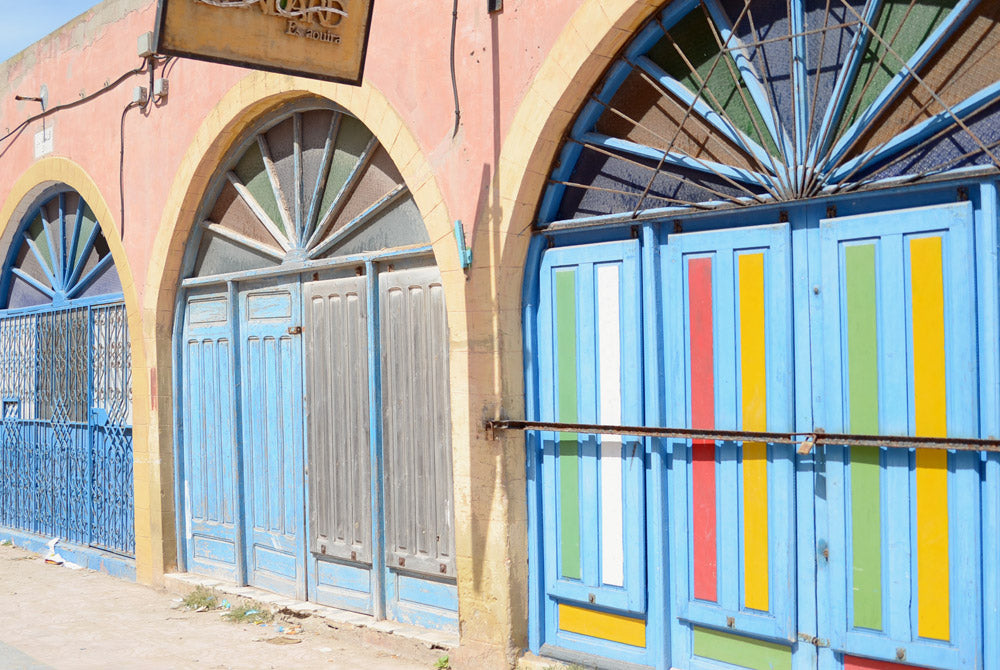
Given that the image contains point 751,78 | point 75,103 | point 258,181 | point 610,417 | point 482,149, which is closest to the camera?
point 751,78

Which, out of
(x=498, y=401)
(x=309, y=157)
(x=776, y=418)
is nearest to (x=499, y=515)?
(x=498, y=401)

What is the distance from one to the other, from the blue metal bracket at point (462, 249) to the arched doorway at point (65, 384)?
450 cm

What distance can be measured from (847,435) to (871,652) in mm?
901

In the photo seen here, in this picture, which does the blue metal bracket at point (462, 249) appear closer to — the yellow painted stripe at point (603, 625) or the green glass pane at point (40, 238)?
the yellow painted stripe at point (603, 625)

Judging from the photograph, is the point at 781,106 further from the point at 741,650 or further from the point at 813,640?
the point at 741,650

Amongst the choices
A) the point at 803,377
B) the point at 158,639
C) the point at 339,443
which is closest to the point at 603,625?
the point at 803,377

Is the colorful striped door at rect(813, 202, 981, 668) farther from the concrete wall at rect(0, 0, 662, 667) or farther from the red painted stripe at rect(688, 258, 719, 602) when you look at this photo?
the concrete wall at rect(0, 0, 662, 667)

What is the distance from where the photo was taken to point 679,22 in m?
5.02

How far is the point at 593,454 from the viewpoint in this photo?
209 inches

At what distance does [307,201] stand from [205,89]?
4.64 ft

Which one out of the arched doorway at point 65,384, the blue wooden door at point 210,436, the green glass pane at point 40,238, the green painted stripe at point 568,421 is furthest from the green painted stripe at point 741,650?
the green glass pane at point 40,238

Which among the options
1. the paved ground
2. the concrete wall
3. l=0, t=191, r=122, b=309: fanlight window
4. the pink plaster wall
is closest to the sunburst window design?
the concrete wall

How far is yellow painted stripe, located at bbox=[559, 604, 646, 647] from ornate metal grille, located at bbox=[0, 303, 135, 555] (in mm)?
4947

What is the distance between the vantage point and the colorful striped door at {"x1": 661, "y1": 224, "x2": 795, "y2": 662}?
4586mm
